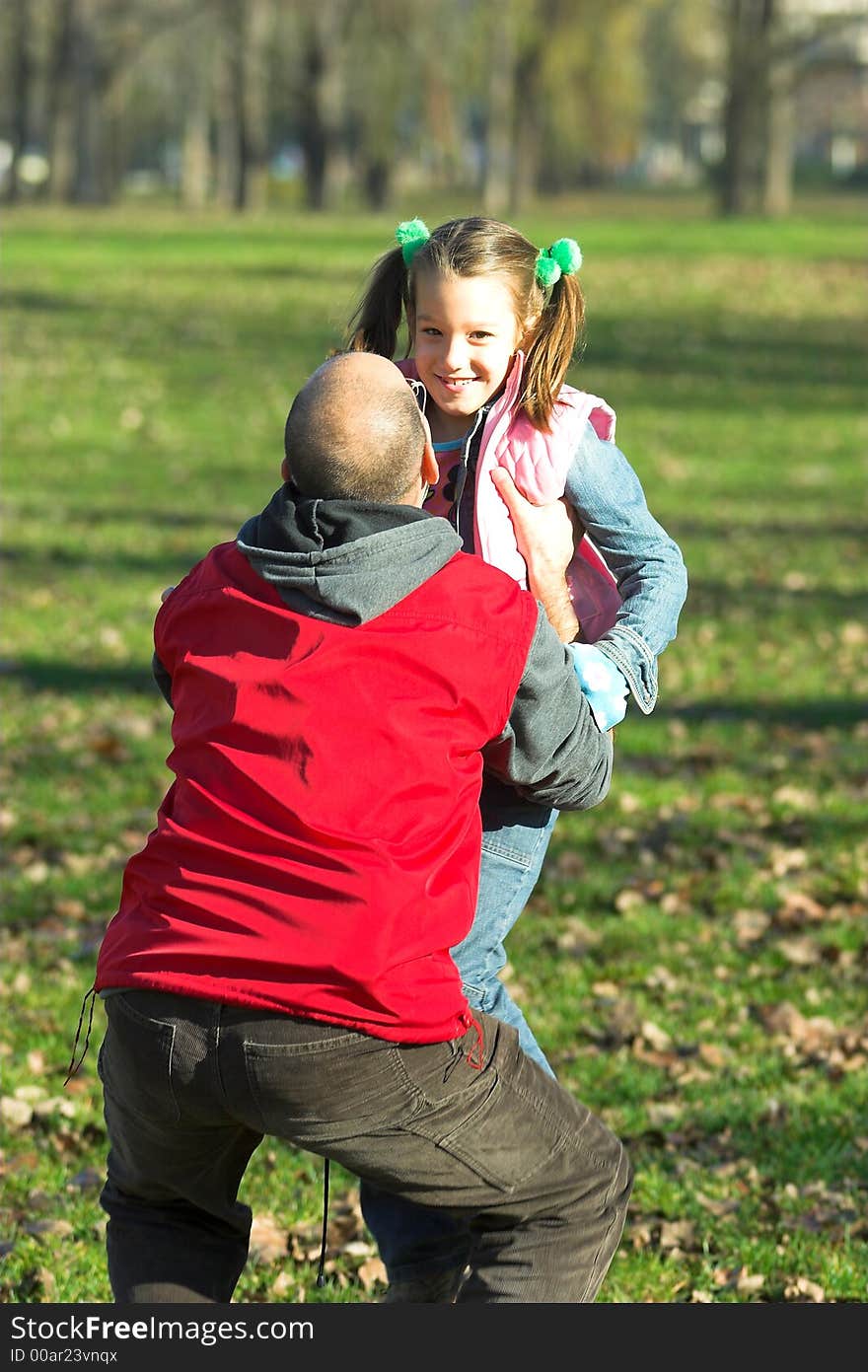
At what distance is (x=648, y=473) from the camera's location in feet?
51.9

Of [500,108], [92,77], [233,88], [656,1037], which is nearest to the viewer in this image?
[656,1037]

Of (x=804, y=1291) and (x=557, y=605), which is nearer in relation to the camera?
(x=557, y=605)

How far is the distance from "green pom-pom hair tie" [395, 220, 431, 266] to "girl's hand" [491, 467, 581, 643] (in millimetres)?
417

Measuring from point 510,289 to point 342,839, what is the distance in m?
1.11

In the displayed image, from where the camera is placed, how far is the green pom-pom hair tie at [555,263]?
3176mm

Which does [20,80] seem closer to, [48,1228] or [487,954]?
[48,1228]

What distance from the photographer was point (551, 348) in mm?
3172

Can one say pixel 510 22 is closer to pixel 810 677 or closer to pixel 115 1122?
pixel 810 677

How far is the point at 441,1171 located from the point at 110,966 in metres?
0.57

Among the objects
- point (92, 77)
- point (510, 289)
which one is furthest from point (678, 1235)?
point (92, 77)

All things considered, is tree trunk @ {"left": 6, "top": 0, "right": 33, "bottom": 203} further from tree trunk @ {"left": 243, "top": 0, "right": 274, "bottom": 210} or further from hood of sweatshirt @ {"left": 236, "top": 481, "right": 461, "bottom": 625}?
hood of sweatshirt @ {"left": 236, "top": 481, "right": 461, "bottom": 625}

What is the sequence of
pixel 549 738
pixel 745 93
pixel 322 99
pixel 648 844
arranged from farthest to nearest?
1. pixel 322 99
2. pixel 745 93
3. pixel 648 844
4. pixel 549 738

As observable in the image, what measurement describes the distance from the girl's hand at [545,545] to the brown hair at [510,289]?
133mm

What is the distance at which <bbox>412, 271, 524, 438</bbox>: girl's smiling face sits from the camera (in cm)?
313
